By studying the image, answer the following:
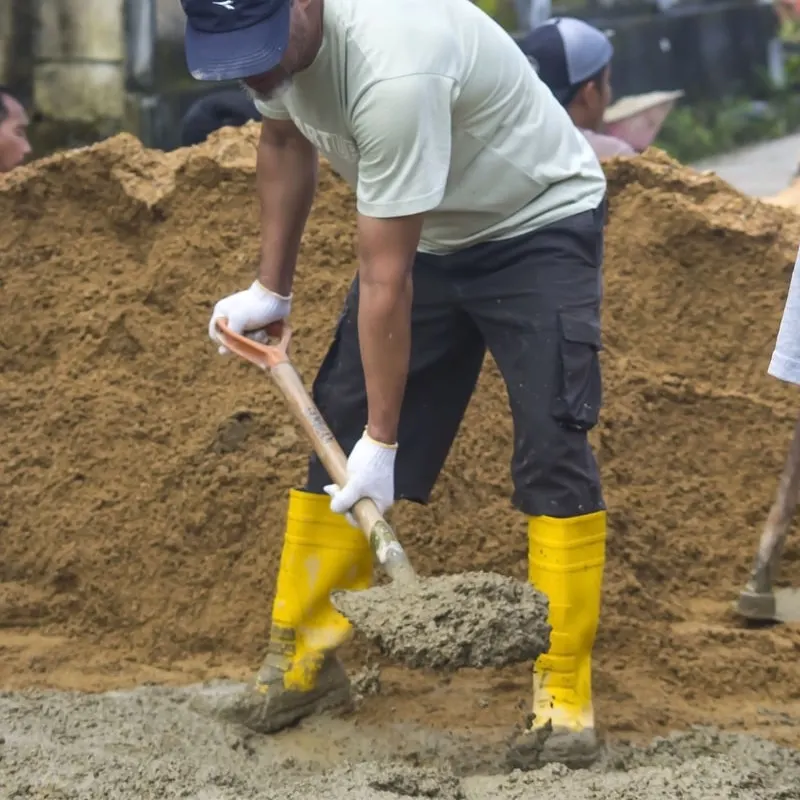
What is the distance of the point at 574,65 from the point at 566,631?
9.18ft

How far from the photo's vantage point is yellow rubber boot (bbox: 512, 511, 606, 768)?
3117 millimetres

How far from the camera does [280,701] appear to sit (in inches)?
133

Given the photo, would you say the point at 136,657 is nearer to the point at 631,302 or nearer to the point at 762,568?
the point at 762,568

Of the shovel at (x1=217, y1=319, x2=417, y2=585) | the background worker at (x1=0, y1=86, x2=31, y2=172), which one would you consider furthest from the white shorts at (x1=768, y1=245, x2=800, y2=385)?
the background worker at (x1=0, y1=86, x2=31, y2=172)

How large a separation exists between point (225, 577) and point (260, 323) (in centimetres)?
96

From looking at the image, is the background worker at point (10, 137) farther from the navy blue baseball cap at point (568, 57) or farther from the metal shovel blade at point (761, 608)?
the metal shovel blade at point (761, 608)

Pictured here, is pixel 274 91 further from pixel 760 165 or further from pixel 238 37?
pixel 760 165

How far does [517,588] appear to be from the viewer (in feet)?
9.57

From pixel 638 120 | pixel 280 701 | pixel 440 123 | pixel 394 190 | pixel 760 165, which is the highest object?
pixel 440 123

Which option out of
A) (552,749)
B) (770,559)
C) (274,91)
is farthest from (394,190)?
(770,559)

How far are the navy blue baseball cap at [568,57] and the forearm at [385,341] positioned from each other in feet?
8.79

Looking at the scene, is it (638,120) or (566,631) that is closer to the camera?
(566,631)

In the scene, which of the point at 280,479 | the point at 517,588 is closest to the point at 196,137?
the point at 280,479

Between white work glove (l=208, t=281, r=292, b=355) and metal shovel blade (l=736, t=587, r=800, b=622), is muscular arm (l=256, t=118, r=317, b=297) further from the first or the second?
metal shovel blade (l=736, t=587, r=800, b=622)
